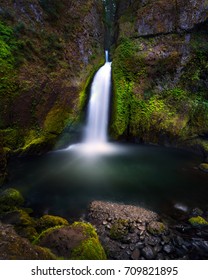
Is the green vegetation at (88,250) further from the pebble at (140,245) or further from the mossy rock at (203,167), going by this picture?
the mossy rock at (203,167)

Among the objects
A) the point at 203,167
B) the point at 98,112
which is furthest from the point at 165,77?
the point at 203,167

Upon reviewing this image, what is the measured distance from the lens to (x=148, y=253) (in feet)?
16.6

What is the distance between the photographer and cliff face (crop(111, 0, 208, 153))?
13.2m

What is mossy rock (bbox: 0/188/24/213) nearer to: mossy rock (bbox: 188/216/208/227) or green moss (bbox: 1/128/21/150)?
green moss (bbox: 1/128/21/150)

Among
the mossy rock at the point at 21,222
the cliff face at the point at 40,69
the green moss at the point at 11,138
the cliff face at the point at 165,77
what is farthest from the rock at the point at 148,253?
the cliff face at the point at 165,77

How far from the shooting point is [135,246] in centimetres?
525

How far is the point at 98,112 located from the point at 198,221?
27.6ft

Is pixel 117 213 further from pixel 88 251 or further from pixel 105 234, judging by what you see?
pixel 88 251

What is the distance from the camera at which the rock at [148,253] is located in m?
5.00

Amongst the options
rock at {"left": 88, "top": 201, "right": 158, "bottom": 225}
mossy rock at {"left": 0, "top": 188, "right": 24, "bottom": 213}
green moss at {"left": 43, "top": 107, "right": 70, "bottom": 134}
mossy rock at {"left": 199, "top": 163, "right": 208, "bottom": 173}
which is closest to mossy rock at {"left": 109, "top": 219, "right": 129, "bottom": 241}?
rock at {"left": 88, "top": 201, "right": 158, "bottom": 225}

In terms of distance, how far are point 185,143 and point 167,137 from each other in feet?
3.23

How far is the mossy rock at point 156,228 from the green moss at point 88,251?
168 cm
